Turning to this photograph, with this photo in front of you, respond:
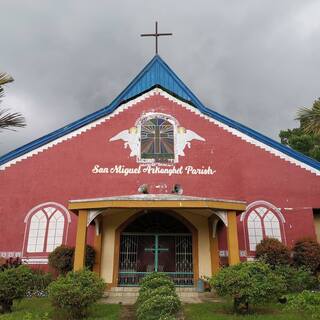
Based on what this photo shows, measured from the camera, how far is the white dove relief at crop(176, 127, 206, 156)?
53.6 ft

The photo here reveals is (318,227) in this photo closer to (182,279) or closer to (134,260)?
(182,279)

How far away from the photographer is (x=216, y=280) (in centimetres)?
947

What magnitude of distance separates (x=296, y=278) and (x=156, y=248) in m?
5.17

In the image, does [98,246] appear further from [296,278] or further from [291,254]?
[291,254]

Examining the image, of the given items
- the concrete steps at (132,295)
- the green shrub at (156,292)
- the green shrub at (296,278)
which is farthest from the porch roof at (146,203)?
the green shrub at (296,278)

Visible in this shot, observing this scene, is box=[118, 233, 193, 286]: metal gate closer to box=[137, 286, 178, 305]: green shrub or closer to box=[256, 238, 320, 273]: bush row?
box=[256, 238, 320, 273]: bush row

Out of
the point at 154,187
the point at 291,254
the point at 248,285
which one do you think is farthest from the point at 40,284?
the point at 291,254

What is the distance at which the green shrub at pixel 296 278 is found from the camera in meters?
12.3

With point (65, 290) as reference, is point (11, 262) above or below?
above

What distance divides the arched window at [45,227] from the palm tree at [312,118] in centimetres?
952

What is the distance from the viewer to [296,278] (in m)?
12.4

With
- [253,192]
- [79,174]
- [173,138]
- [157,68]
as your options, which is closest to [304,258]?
[253,192]

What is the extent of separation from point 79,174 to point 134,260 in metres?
4.22

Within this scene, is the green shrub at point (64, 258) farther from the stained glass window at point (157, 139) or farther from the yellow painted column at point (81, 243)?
the stained glass window at point (157, 139)
